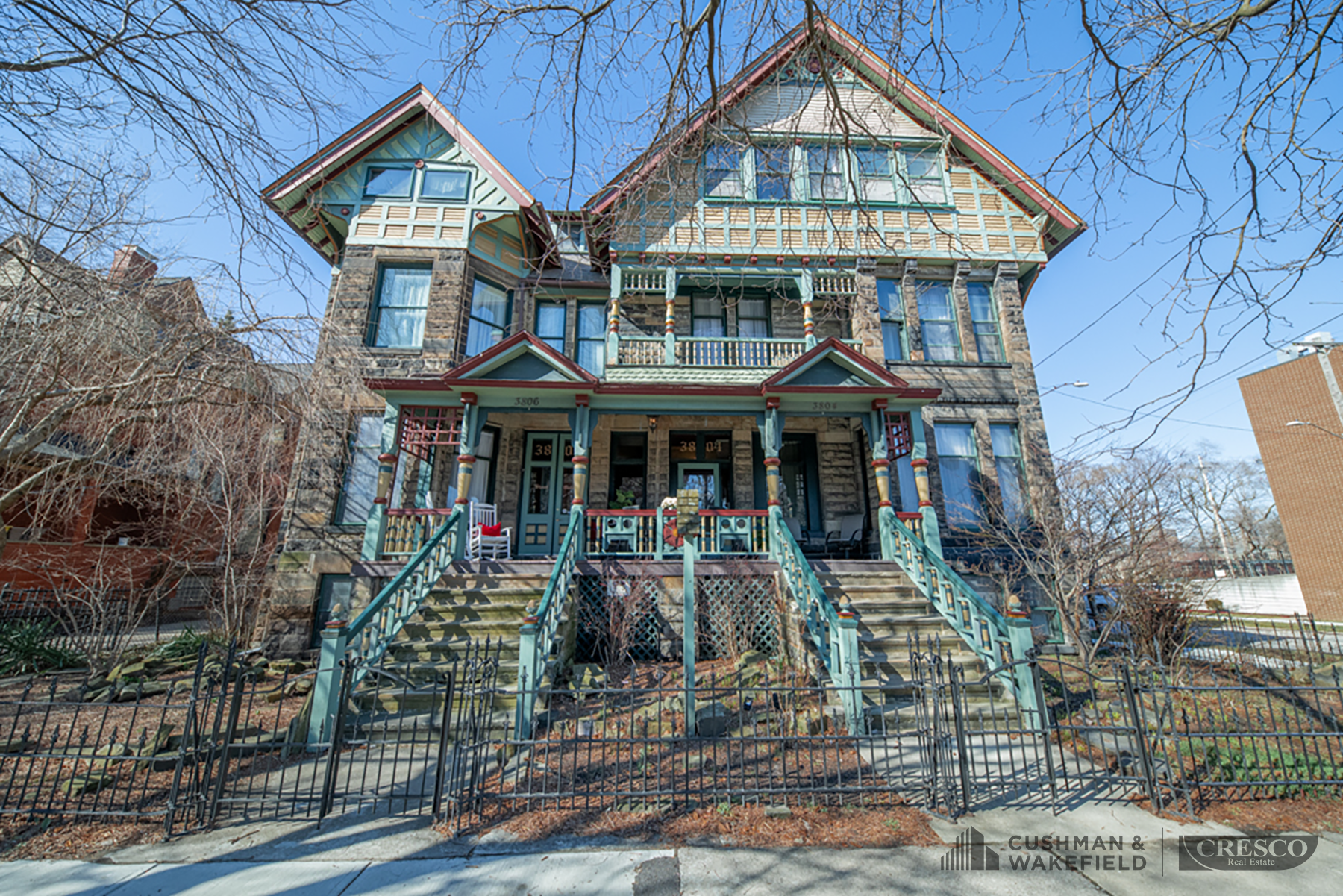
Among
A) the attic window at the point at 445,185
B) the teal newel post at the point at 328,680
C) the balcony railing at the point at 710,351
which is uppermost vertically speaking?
the attic window at the point at 445,185

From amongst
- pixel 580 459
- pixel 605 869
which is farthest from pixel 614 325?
pixel 605 869

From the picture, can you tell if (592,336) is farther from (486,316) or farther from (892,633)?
(892,633)

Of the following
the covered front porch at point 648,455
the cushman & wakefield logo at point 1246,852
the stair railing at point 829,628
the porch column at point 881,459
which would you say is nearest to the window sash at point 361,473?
the covered front porch at point 648,455

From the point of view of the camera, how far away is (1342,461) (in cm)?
2203

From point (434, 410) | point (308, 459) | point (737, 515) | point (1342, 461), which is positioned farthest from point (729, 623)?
point (1342, 461)

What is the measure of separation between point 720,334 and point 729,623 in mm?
8040

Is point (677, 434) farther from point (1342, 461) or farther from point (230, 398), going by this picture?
point (1342, 461)

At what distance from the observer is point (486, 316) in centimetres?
1378

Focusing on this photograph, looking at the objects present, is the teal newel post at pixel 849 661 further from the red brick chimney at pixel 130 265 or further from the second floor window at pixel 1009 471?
the red brick chimney at pixel 130 265

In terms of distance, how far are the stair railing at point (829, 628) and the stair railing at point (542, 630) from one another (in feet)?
11.2

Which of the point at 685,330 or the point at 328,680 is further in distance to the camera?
the point at 685,330

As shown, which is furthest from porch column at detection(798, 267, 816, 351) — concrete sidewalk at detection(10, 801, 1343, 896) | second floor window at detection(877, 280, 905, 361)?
concrete sidewalk at detection(10, 801, 1343, 896)

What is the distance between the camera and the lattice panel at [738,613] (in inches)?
357

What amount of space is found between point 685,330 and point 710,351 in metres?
1.67
